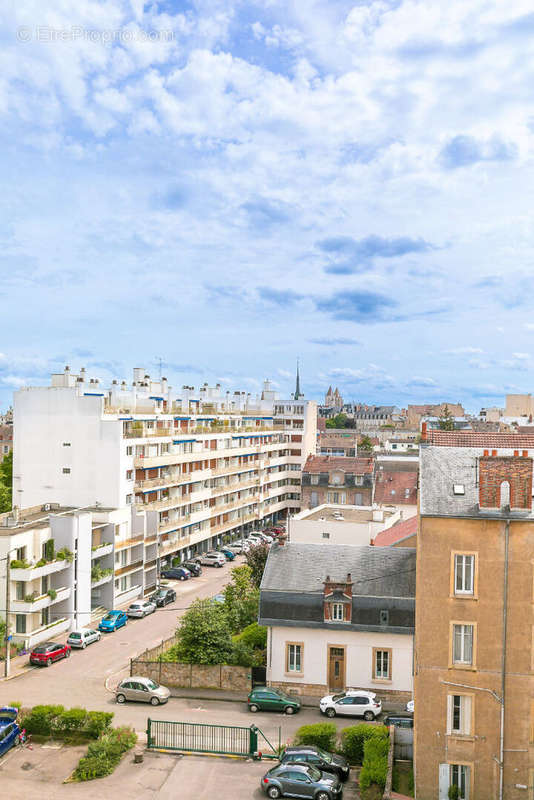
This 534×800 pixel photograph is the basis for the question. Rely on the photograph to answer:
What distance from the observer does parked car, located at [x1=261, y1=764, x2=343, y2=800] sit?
29.3 metres

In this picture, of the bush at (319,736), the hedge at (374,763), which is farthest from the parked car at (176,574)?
the hedge at (374,763)

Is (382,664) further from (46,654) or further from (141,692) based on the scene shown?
(46,654)

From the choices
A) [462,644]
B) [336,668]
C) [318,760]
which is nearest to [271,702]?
[336,668]

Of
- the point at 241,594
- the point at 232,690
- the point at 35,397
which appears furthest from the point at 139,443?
the point at 232,690

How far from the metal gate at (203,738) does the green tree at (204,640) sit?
708cm

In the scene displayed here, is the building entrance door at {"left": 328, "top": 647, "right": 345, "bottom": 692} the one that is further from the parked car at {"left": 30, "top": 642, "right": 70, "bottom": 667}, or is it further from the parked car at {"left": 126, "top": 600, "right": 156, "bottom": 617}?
the parked car at {"left": 126, "top": 600, "right": 156, "bottom": 617}

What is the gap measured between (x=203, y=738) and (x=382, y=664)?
1092 centimetres

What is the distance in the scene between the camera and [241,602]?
5219 cm

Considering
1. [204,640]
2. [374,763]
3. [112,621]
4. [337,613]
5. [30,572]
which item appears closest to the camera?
[374,763]

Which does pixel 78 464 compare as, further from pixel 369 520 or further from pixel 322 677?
pixel 322 677

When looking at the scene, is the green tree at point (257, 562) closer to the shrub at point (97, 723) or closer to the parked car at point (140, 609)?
the parked car at point (140, 609)

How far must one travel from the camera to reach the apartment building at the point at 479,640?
27328mm

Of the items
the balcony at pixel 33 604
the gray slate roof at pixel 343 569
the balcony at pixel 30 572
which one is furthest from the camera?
the balcony at pixel 33 604

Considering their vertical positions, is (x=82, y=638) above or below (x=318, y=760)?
below
